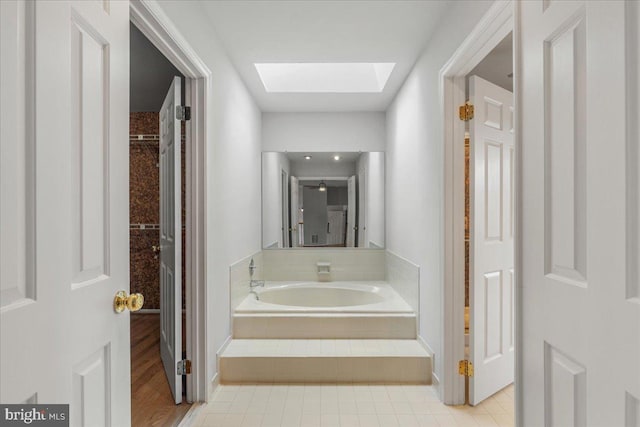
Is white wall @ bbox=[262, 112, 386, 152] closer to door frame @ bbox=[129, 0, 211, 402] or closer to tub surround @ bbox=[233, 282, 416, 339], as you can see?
tub surround @ bbox=[233, 282, 416, 339]

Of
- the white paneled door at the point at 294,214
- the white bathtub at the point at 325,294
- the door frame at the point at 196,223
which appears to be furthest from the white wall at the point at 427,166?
the door frame at the point at 196,223

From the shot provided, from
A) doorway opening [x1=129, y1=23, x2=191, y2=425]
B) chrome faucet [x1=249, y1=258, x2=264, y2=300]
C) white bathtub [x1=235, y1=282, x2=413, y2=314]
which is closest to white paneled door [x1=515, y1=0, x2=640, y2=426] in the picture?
doorway opening [x1=129, y1=23, x2=191, y2=425]

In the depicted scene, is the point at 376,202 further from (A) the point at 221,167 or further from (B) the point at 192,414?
(B) the point at 192,414

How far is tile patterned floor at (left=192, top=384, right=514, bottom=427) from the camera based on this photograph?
227 centimetres

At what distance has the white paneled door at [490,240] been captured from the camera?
8.04ft

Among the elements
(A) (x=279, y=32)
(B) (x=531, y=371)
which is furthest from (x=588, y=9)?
(A) (x=279, y=32)

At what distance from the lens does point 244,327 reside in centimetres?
317

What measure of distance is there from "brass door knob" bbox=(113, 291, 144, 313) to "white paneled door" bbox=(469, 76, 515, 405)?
192cm

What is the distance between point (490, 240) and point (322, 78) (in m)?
2.20

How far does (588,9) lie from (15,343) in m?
1.49

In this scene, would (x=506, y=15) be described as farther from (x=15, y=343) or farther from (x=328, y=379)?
(x=328, y=379)

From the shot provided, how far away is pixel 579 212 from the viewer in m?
1.07

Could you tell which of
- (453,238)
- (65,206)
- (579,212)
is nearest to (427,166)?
(453,238)

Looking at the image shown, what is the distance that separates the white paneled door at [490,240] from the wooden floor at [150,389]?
1.80 m
